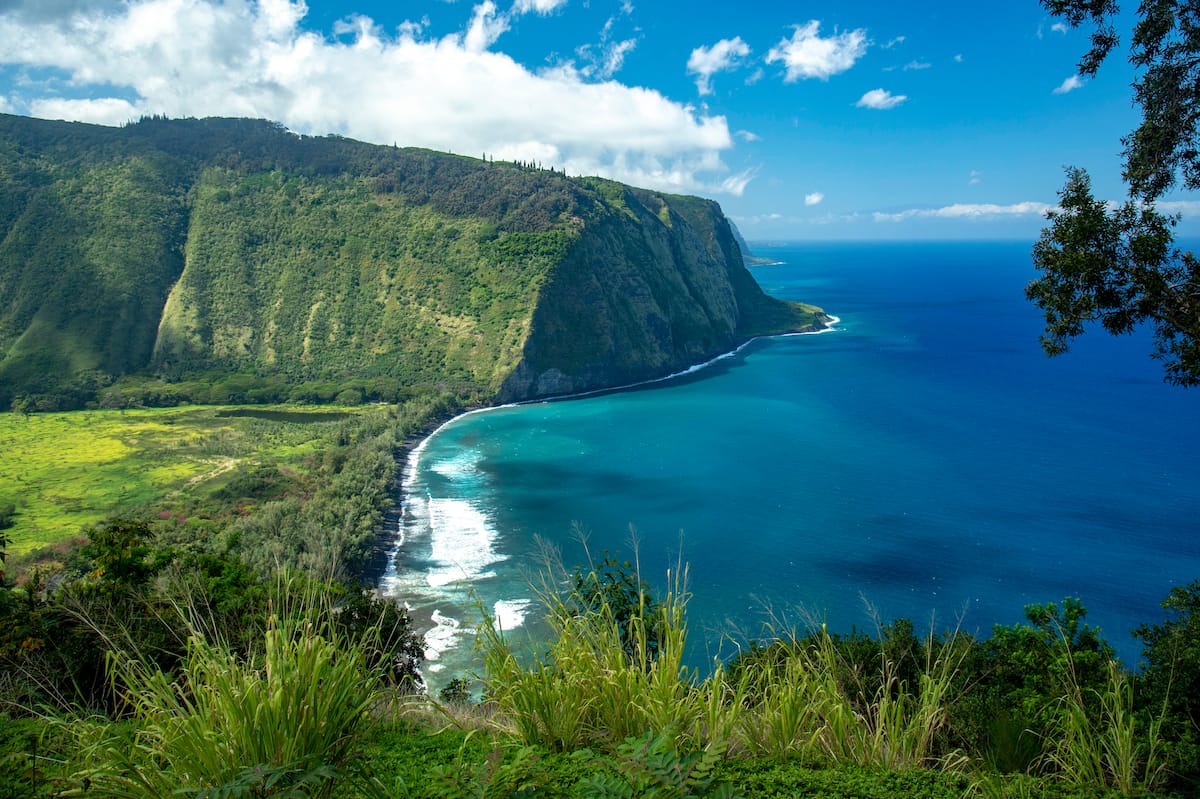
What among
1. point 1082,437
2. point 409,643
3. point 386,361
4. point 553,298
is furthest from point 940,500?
point 386,361

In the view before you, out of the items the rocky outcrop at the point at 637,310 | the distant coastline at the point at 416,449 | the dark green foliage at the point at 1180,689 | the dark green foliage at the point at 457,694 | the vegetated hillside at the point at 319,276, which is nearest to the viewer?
the dark green foliage at the point at 1180,689

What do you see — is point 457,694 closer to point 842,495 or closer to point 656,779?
point 656,779

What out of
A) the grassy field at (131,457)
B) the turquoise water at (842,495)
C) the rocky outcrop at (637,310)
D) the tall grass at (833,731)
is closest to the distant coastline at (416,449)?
the turquoise water at (842,495)

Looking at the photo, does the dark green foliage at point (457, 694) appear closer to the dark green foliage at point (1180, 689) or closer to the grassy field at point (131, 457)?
the dark green foliage at point (1180, 689)

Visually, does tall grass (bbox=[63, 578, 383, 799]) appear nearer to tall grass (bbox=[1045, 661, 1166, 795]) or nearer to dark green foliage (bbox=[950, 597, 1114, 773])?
dark green foliage (bbox=[950, 597, 1114, 773])

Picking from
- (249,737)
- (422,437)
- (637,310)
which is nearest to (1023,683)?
(249,737)
